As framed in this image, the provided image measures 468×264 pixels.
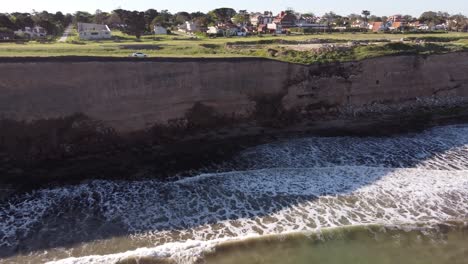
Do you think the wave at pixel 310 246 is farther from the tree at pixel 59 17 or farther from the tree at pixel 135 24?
the tree at pixel 59 17

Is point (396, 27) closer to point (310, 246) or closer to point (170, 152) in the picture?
point (170, 152)

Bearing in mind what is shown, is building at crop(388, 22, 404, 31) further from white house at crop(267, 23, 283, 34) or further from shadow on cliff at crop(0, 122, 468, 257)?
shadow on cliff at crop(0, 122, 468, 257)

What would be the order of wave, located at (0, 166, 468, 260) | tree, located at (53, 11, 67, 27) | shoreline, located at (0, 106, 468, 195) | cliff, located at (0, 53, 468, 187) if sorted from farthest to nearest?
tree, located at (53, 11, 67, 27), cliff, located at (0, 53, 468, 187), shoreline, located at (0, 106, 468, 195), wave, located at (0, 166, 468, 260)

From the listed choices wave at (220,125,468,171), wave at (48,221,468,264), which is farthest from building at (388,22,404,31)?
wave at (48,221,468,264)

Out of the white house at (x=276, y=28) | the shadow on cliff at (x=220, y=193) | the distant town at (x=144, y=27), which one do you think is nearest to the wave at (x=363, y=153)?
the shadow on cliff at (x=220, y=193)

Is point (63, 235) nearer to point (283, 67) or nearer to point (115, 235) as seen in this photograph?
point (115, 235)
